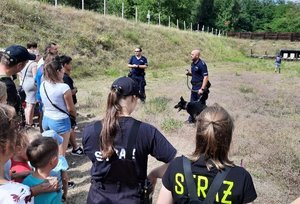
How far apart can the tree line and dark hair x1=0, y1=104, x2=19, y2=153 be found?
146ft

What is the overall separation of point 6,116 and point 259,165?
483 cm

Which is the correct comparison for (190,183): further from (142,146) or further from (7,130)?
(7,130)

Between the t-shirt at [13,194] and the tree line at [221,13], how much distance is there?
44.8 m

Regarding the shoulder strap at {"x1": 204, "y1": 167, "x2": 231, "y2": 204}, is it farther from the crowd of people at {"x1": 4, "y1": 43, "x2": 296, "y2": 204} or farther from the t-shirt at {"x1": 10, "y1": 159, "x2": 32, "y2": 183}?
the t-shirt at {"x1": 10, "y1": 159, "x2": 32, "y2": 183}

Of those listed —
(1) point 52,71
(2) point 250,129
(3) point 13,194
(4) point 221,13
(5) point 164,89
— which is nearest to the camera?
(3) point 13,194

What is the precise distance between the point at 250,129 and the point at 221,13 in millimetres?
69492

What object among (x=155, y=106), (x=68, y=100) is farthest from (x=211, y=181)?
(x=155, y=106)

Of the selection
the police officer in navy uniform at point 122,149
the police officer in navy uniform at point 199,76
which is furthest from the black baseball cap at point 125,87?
the police officer in navy uniform at point 199,76

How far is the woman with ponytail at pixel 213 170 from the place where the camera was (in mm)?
2070

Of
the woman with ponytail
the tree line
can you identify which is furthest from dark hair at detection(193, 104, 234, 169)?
the tree line

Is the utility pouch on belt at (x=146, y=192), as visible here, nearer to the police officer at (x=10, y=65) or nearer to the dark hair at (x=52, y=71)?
the police officer at (x=10, y=65)

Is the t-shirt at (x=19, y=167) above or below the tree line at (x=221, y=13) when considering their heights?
below

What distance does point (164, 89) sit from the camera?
14.0 m

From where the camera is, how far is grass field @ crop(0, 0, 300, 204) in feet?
19.0
